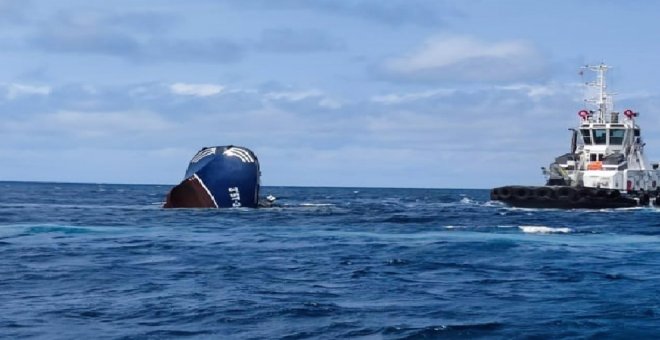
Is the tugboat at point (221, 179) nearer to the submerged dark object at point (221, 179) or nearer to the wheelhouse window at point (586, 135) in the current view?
the submerged dark object at point (221, 179)

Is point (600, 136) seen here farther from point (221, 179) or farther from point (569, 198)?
point (221, 179)

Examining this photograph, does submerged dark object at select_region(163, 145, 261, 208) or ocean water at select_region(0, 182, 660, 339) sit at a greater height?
submerged dark object at select_region(163, 145, 261, 208)

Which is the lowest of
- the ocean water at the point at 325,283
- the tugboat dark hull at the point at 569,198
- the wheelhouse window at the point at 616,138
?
the ocean water at the point at 325,283

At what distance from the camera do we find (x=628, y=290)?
23.9m

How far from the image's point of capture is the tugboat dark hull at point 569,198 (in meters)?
70.6

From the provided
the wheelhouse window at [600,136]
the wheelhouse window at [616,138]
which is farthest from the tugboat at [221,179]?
the wheelhouse window at [616,138]

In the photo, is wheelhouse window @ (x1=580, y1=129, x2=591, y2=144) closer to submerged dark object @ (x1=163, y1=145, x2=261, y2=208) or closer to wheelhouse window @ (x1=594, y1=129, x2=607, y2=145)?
wheelhouse window @ (x1=594, y1=129, x2=607, y2=145)

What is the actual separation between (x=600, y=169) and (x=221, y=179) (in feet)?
98.8

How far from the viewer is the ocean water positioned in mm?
18641

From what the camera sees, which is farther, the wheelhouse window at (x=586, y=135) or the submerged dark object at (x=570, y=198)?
the wheelhouse window at (x=586, y=135)

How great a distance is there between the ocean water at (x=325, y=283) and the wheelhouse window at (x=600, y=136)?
30993 millimetres

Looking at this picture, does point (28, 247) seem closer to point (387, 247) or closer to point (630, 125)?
point (387, 247)

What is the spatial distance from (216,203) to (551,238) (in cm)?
2827

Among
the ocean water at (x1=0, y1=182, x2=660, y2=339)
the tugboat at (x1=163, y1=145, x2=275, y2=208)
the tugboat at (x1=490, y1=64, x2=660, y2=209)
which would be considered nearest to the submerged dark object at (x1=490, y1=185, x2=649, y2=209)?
the tugboat at (x1=490, y1=64, x2=660, y2=209)
